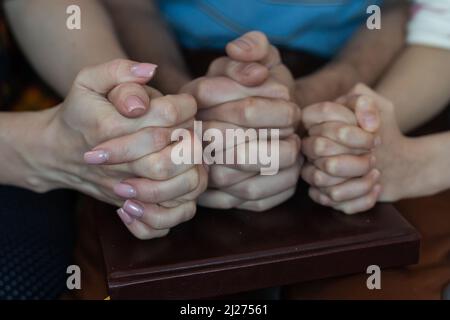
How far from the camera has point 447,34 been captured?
2.69 ft

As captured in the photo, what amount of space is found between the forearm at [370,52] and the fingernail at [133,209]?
15.3 inches

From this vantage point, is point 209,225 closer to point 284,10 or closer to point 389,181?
point 389,181

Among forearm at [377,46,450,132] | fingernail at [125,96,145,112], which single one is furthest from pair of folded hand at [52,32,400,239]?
forearm at [377,46,450,132]

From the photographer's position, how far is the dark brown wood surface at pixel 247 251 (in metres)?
0.57

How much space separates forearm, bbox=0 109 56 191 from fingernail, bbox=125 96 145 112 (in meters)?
0.14

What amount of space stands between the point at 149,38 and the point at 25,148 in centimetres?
29

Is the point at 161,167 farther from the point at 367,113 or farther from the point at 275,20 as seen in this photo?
the point at 275,20

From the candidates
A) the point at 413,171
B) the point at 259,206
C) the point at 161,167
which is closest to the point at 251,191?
the point at 259,206

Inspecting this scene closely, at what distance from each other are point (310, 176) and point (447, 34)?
1.01 feet

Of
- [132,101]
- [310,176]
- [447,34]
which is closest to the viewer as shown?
[132,101]

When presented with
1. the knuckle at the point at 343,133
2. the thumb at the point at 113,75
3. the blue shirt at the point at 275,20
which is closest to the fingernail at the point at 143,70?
the thumb at the point at 113,75

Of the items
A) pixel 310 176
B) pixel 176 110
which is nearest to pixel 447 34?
pixel 310 176
